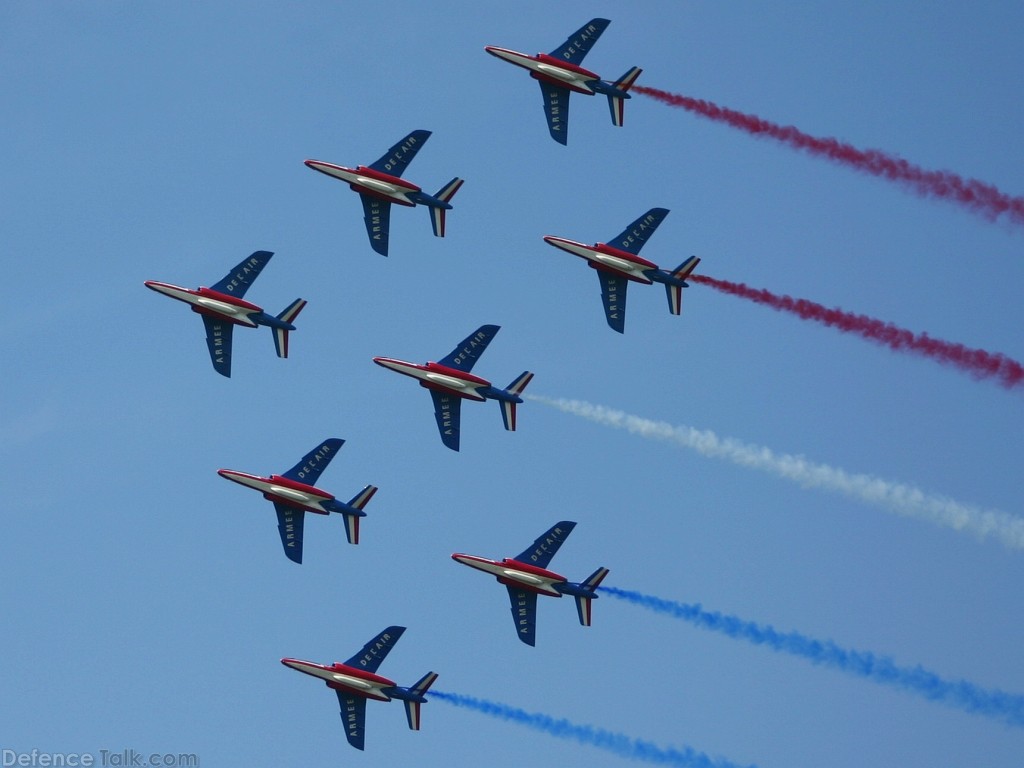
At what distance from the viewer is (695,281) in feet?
280

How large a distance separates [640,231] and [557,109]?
7985mm

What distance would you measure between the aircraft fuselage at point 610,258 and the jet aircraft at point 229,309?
1475 cm

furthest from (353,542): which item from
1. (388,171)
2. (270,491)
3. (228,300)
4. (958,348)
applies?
(958,348)

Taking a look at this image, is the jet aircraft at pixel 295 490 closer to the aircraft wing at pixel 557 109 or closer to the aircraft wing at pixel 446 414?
the aircraft wing at pixel 446 414

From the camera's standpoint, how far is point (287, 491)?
87.2 meters

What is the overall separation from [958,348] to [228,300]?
126 feet

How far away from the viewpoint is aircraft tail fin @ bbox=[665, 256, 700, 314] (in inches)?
3307

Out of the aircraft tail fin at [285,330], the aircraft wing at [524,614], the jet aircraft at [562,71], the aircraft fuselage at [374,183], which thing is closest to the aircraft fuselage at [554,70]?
the jet aircraft at [562,71]

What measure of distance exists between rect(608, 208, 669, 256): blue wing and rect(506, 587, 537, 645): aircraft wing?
1950 cm

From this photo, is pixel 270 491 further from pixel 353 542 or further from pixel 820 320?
pixel 820 320

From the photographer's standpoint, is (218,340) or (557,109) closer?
(557,109)

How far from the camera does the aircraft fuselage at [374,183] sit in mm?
86188

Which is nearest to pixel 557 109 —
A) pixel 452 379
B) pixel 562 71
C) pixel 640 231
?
pixel 562 71

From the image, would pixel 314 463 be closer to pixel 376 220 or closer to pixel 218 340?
pixel 218 340
